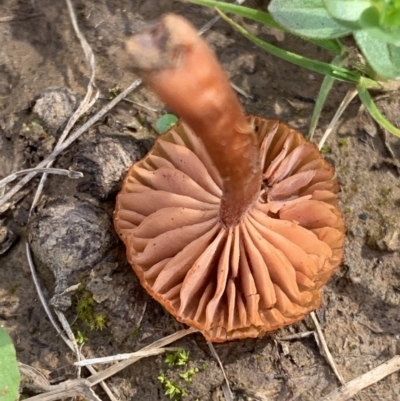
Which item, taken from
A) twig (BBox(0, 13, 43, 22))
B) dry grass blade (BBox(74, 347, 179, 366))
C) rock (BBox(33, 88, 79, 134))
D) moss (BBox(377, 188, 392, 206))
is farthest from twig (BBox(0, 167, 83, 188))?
moss (BBox(377, 188, 392, 206))

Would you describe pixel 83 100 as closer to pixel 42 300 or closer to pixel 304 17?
pixel 42 300

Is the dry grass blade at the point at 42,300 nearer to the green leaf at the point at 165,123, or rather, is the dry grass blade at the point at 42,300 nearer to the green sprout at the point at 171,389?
the green sprout at the point at 171,389

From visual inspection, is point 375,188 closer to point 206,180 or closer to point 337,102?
point 337,102

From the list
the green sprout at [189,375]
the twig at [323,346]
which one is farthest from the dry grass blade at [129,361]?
the twig at [323,346]

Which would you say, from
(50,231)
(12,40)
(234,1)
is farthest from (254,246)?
(12,40)

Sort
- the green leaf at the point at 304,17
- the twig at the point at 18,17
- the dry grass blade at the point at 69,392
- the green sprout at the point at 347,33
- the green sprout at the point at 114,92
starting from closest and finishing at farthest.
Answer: the green sprout at the point at 347,33 → the green leaf at the point at 304,17 → the dry grass blade at the point at 69,392 → the green sprout at the point at 114,92 → the twig at the point at 18,17
